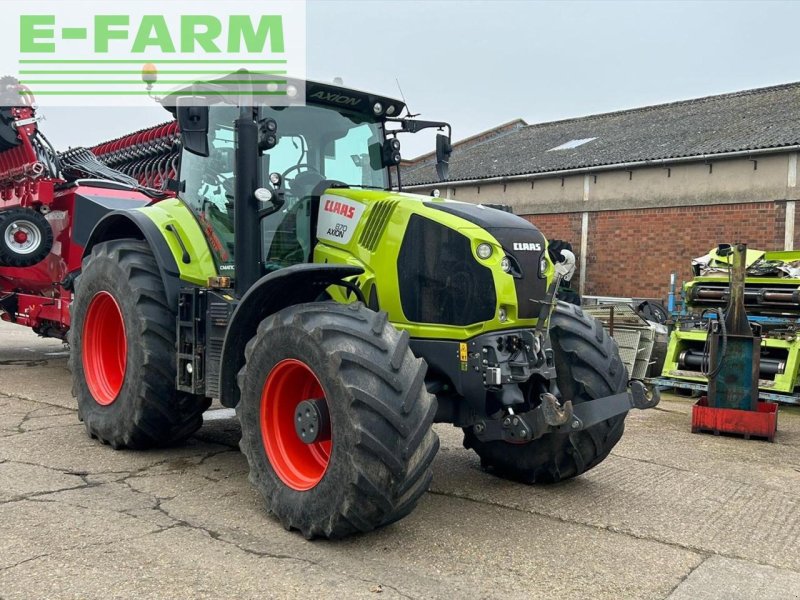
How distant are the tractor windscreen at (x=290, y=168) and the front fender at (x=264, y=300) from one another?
482 mm

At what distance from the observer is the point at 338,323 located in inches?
145

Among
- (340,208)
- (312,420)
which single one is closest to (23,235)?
(340,208)

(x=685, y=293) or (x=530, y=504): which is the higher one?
(x=685, y=293)

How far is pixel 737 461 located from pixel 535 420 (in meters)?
2.90

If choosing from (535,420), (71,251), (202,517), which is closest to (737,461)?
(535,420)

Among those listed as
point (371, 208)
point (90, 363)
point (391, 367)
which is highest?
point (371, 208)

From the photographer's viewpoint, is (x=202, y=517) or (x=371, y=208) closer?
(x=202, y=517)

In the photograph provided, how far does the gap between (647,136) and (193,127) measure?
17679 mm

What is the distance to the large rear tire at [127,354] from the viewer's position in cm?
502

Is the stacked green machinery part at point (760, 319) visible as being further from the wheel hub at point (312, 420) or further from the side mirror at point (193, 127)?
the side mirror at point (193, 127)

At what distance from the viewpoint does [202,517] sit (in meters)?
4.05

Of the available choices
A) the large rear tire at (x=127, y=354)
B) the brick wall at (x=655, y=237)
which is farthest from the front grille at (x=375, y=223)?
the brick wall at (x=655, y=237)

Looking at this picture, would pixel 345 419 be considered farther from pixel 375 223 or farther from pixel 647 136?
pixel 647 136

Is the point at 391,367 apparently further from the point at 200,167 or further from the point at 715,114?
the point at 715,114
